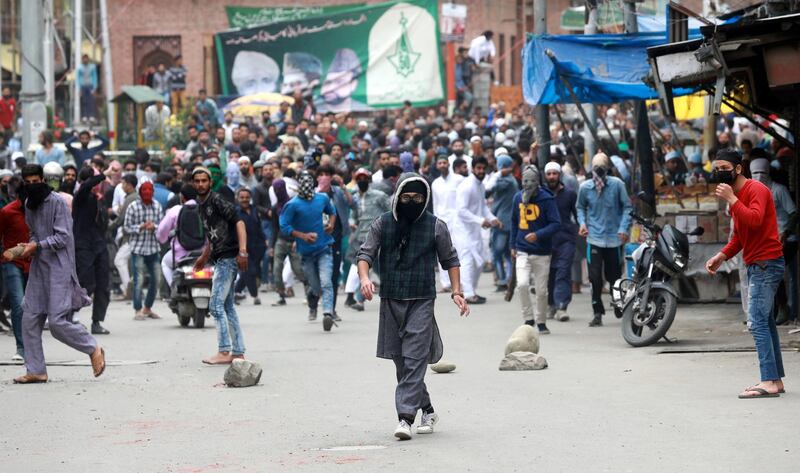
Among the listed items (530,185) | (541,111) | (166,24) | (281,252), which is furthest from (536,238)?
(166,24)

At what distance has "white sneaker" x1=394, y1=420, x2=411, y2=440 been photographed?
29.4 ft

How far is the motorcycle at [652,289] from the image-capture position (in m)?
13.8

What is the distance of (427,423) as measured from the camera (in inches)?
365

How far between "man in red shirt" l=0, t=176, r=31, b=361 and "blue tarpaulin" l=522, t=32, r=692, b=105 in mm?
6324

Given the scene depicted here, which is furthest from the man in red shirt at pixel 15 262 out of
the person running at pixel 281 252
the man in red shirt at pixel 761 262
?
the man in red shirt at pixel 761 262

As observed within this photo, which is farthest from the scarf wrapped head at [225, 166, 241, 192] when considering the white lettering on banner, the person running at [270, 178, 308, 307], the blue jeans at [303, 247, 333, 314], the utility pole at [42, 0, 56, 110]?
the white lettering on banner

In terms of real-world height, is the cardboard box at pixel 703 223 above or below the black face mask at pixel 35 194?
below

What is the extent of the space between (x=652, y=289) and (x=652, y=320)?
0.29 meters

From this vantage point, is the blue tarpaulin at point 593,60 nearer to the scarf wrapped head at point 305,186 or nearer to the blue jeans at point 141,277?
the scarf wrapped head at point 305,186

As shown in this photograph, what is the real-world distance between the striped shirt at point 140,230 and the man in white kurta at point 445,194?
428 centimetres

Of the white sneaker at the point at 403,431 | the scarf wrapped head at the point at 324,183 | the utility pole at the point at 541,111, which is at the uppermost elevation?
the utility pole at the point at 541,111

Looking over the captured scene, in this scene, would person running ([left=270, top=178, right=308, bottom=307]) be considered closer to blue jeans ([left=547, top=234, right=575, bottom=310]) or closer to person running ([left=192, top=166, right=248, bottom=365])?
blue jeans ([left=547, top=234, right=575, bottom=310])

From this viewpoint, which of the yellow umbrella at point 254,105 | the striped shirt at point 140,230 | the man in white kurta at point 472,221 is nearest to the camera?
the striped shirt at point 140,230

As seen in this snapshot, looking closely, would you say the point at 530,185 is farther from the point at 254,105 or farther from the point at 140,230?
the point at 254,105
